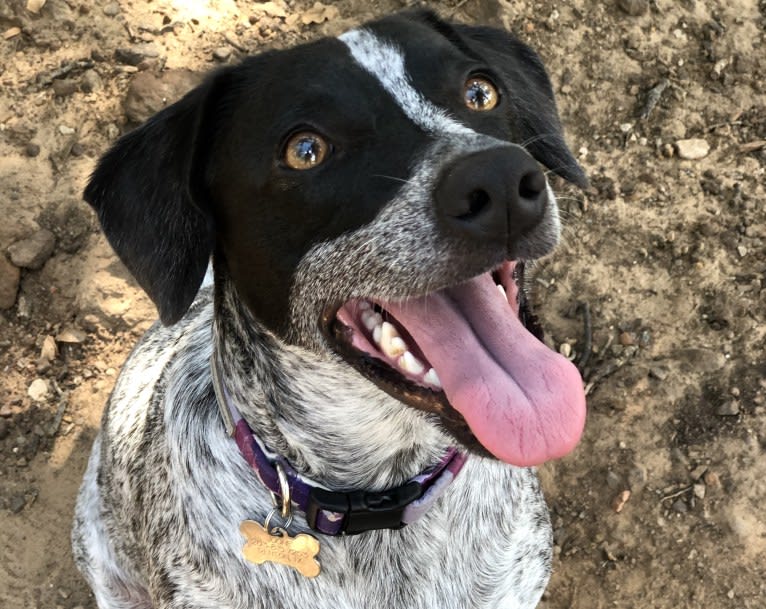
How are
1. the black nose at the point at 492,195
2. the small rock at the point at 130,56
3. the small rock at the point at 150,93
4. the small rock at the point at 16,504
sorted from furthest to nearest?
the small rock at the point at 130,56
the small rock at the point at 150,93
the small rock at the point at 16,504
the black nose at the point at 492,195

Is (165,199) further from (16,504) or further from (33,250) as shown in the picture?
(16,504)

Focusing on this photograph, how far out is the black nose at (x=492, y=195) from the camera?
2.13 m

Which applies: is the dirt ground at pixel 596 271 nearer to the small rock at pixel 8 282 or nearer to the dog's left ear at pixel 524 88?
the small rock at pixel 8 282

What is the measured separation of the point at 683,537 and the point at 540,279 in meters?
1.55

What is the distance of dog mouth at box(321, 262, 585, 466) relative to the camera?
2355mm

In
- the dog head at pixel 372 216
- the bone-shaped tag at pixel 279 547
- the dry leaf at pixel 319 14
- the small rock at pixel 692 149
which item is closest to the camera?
the dog head at pixel 372 216

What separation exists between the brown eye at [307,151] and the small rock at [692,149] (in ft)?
10.9

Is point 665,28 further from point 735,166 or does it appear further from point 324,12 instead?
point 324,12

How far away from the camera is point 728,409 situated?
14.6 ft

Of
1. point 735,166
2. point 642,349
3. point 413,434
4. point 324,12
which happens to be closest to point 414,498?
point 413,434

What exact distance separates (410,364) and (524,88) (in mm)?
1297

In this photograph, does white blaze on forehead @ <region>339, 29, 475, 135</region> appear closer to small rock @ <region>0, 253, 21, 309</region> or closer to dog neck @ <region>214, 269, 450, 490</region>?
dog neck @ <region>214, 269, 450, 490</region>

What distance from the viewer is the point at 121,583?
406cm

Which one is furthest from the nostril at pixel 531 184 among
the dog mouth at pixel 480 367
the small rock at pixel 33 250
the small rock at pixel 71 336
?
the small rock at pixel 33 250
